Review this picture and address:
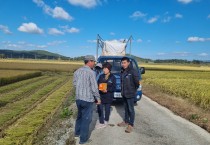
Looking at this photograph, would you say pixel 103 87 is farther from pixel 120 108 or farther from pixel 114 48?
pixel 114 48

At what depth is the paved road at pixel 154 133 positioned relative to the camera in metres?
7.36

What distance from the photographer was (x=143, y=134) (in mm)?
8086

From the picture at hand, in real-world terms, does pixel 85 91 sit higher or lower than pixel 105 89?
higher

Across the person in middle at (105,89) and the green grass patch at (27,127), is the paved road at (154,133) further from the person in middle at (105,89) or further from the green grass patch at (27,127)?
the green grass patch at (27,127)

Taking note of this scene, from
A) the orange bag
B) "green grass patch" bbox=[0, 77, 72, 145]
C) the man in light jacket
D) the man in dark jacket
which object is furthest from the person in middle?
"green grass patch" bbox=[0, 77, 72, 145]

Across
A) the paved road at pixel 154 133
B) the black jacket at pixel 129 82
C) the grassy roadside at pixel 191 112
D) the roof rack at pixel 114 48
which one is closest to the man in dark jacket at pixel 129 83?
the black jacket at pixel 129 82

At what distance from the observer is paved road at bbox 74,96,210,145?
7.36 m

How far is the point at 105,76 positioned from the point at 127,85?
0.96 meters

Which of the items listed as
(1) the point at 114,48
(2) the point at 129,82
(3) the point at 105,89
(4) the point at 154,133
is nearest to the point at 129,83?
(2) the point at 129,82

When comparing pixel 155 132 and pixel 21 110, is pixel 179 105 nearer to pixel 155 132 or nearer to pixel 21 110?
pixel 155 132

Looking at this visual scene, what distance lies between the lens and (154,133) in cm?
823

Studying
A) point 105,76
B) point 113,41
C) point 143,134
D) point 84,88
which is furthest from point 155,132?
point 113,41

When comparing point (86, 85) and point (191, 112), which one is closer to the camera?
point (86, 85)

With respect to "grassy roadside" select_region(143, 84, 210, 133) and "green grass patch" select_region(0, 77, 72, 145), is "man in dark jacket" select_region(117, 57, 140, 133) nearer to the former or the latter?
"grassy roadside" select_region(143, 84, 210, 133)
